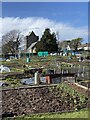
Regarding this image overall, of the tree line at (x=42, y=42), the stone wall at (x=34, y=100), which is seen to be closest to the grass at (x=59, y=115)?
the stone wall at (x=34, y=100)

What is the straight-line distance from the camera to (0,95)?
33.8ft

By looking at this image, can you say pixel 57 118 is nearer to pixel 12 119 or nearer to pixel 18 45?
pixel 12 119

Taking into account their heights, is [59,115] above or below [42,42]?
below

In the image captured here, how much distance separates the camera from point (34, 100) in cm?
924

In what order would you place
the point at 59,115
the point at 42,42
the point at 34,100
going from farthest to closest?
the point at 42,42 → the point at 34,100 → the point at 59,115

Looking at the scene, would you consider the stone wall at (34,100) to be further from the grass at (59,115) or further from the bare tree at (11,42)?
the bare tree at (11,42)

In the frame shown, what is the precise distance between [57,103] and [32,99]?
3.89 feet

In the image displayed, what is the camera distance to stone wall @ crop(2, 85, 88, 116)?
25.7ft

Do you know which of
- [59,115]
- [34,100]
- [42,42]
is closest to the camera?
[59,115]

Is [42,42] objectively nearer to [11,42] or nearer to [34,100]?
[11,42]

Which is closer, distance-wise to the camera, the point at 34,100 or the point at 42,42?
the point at 34,100

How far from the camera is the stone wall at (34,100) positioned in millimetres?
7840

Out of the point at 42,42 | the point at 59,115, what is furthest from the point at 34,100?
the point at 42,42

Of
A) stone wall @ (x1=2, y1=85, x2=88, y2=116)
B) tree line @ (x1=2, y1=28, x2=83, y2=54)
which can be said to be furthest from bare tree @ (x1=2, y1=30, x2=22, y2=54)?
stone wall @ (x1=2, y1=85, x2=88, y2=116)
